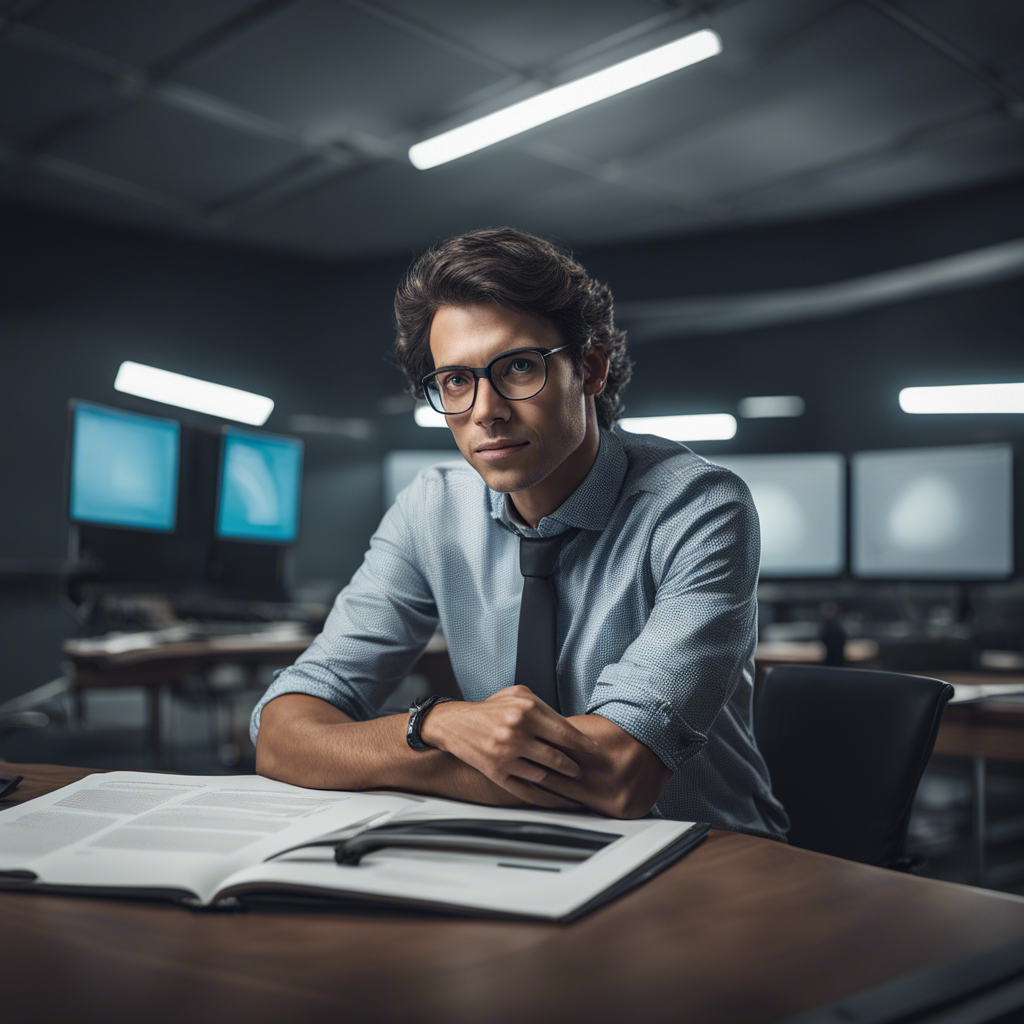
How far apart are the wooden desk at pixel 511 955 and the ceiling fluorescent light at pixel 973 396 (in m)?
3.82

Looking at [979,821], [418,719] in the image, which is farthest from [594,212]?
[418,719]

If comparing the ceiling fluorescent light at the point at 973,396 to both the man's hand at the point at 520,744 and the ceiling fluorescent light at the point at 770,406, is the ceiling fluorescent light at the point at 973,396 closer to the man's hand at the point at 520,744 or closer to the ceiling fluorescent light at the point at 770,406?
the ceiling fluorescent light at the point at 770,406

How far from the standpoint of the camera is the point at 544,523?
1.28m

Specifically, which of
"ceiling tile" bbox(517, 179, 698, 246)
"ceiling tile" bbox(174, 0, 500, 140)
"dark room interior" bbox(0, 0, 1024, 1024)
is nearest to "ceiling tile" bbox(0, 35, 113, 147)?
"dark room interior" bbox(0, 0, 1024, 1024)

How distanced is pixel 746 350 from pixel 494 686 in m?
4.84

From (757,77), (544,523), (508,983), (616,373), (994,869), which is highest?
(757,77)

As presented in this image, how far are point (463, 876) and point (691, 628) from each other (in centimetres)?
49

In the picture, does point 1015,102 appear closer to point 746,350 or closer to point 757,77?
point 757,77

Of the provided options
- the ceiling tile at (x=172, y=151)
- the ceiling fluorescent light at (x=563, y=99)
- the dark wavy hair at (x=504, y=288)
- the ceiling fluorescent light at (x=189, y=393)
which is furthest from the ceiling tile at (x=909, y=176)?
the dark wavy hair at (x=504, y=288)

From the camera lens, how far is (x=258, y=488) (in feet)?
12.9

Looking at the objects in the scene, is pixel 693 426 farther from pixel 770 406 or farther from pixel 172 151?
pixel 172 151

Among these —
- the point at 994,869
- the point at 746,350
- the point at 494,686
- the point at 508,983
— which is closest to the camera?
the point at 508,983

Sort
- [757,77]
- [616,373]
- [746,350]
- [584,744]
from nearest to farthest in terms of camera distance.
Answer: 1. [584,744]
2. [616,373]
3. [757,77]
4. [746,350]

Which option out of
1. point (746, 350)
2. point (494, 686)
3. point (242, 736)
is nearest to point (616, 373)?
point (494, 686)
